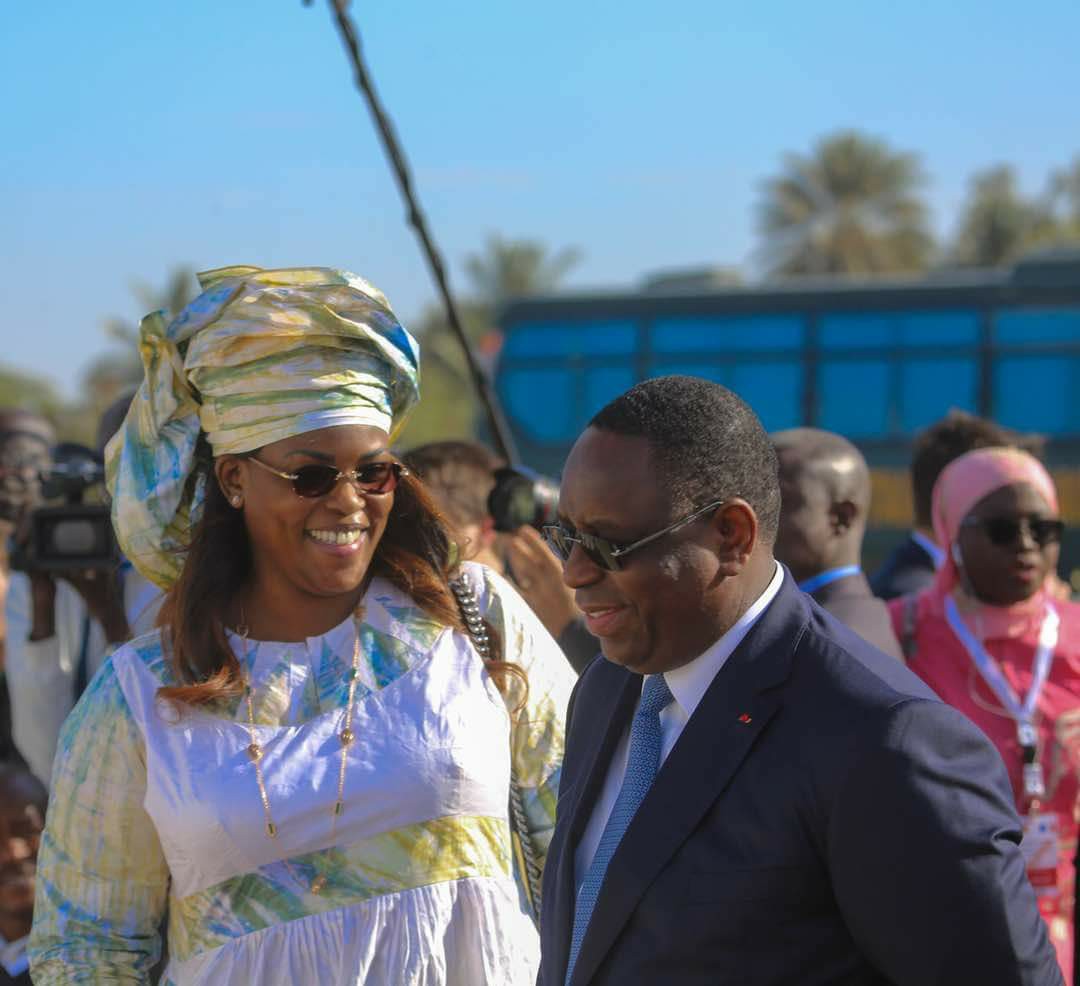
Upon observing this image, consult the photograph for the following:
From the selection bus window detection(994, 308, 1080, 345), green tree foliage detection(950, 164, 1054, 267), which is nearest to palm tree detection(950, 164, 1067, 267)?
green tree foliage detection(950, 164, 1054, 267)

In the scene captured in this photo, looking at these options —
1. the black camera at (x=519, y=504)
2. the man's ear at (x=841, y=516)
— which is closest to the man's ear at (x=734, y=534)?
the black camera at (x=519, y=504)

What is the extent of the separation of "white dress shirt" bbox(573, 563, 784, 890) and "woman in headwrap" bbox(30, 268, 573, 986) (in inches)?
16.7

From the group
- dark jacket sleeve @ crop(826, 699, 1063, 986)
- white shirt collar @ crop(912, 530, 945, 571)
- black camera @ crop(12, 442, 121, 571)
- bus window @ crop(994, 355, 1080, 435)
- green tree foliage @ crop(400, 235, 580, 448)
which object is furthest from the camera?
green tree foliage @ crop(400, 235, 580, 448)

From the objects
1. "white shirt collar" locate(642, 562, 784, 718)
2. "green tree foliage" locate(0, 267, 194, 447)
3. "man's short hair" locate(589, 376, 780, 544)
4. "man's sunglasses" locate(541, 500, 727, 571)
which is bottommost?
"green tree foliage" locate(0, 267, 194, 447)

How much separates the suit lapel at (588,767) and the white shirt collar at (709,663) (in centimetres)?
22

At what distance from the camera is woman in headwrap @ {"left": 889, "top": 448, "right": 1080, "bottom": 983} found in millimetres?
4000

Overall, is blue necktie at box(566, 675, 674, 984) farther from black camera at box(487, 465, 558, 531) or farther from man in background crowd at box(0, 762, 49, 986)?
man in background crowd at box(0, 762, 49, 986)

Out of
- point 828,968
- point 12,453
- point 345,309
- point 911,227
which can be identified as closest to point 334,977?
point 828,968

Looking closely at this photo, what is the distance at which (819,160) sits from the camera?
37.8m

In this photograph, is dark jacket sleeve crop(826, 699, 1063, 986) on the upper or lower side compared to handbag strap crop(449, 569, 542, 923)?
upper

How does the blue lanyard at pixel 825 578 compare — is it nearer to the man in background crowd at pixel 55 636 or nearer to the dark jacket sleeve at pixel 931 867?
the man in background crowd at pixel 55 636

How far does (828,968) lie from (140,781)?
49.2 inches

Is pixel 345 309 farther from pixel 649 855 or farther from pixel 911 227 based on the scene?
pixel 911 227

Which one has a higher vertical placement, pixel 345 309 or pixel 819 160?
pixel 345 309
